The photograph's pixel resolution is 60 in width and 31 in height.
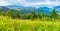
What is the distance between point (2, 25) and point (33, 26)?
2.53 ft

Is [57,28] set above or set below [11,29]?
below

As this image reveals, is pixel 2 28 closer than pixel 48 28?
Yes

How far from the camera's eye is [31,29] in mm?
3598

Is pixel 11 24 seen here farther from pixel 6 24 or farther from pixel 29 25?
pixel 29 25

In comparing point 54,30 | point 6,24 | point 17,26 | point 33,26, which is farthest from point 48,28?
point 6,24

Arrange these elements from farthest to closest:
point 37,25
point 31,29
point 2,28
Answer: point 37,25 → point 31,29 → point 2,28

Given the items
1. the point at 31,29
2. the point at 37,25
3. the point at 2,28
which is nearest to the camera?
the point at 2,28

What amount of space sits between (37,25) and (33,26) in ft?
0.41

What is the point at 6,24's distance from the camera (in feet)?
11.8

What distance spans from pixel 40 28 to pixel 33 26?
177 mm

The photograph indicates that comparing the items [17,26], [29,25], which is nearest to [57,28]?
[29,25]

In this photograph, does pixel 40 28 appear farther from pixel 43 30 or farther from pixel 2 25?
pixel 2 25

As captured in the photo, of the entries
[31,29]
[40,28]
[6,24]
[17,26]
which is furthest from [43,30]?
[6,24]

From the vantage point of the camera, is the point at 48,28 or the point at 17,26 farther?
the point at 48,28
